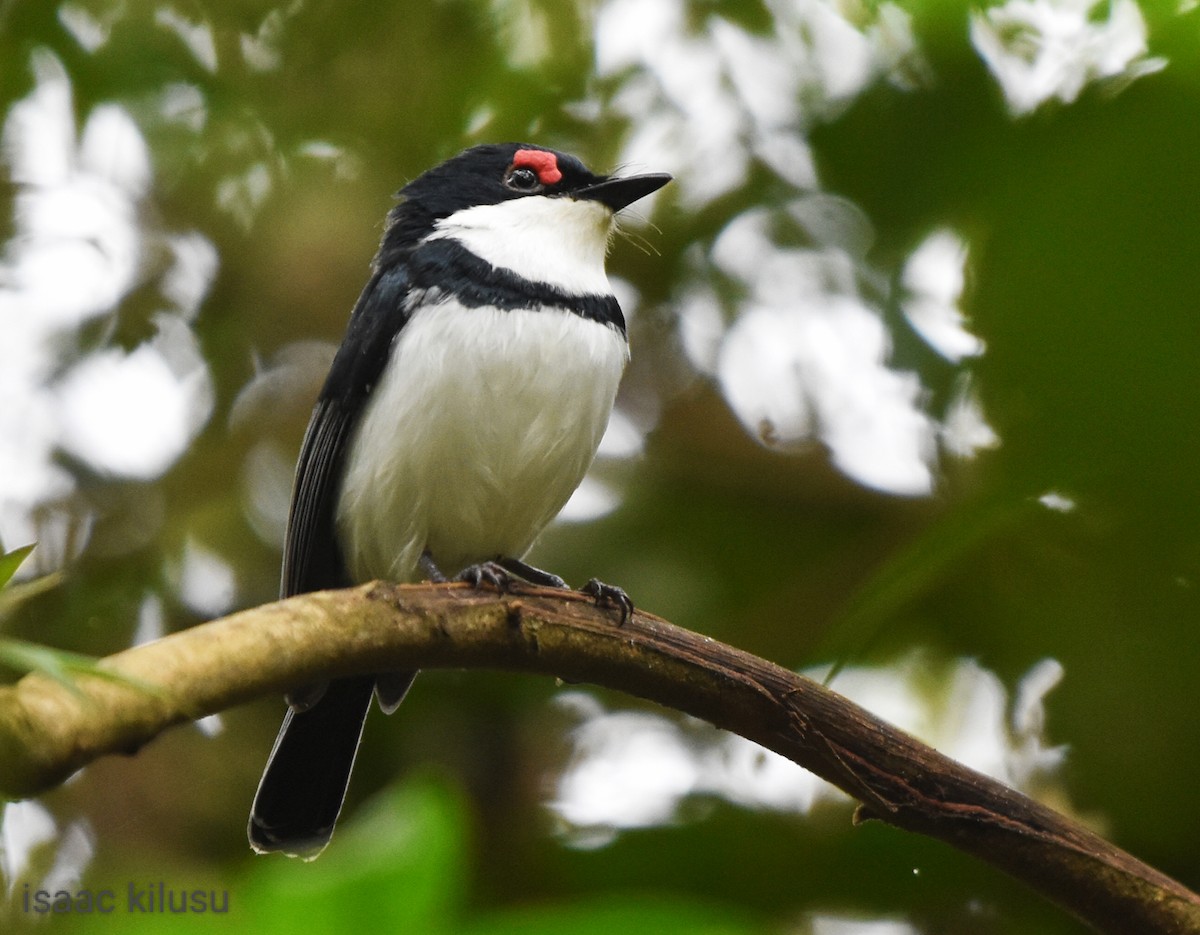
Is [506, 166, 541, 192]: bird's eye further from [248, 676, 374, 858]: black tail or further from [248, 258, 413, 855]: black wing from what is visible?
[248, 676, 374, 858]: black tail

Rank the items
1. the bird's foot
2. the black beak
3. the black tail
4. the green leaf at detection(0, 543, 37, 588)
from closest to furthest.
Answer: the green leaf at detection(0, 543, 37, 588) < the bird's foot < the black tail < the black beak

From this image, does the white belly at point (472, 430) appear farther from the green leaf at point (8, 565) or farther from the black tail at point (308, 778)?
the green leaf at point (8, 565)

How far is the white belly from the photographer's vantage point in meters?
3.39

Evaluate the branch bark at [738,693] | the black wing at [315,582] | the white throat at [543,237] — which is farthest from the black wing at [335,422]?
the branch bark at [738,693]

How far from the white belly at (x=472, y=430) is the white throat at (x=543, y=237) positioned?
18 cm

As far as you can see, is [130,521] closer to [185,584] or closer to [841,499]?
[185,584]

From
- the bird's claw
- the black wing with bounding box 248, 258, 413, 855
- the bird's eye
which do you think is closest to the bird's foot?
the bird's claw

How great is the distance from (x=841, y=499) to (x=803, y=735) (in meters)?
2.02


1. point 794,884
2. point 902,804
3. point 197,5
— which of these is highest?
point 197,5

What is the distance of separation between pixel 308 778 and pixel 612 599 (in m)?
1.39

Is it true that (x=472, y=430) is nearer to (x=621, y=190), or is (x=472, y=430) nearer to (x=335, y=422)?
(x=335, y=422)

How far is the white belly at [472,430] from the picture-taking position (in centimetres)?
339

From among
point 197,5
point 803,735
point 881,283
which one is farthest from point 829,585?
point 197,5

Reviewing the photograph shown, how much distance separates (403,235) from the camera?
3916mm
